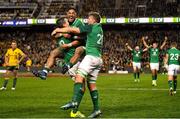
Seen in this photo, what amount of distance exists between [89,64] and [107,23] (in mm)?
45772

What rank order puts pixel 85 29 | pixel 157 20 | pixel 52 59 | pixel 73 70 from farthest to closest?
1. pixel 157 20
2. pixel 52 59
3. pixel 73 70
4. pixel 85 29

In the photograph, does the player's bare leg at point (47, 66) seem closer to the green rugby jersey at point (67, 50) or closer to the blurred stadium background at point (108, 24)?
the green rugby jersey at point (67, 50)

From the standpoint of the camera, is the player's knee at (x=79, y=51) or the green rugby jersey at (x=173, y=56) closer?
the player's knee at (x=79, y=51)

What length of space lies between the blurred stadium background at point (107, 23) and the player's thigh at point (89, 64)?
42.8 m

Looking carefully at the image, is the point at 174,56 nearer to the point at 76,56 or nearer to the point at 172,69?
the point at 172,69

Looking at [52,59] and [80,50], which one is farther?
[52,59]

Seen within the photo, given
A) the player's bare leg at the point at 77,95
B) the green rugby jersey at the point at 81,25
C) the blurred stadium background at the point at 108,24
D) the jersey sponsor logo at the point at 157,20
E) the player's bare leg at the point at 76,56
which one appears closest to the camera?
the player's bare leg at the point at 77,95

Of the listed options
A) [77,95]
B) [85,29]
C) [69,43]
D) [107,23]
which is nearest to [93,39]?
[85,29]

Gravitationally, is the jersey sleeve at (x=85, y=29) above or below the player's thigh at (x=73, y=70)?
above

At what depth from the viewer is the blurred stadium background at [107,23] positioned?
5666cm

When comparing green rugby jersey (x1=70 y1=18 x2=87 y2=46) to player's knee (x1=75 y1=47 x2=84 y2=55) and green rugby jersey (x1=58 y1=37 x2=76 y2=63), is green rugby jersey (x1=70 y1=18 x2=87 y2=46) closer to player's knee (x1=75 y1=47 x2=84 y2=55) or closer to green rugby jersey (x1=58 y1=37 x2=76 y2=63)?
player's knee (x1=75 y1=47 x2=84 y2=55)

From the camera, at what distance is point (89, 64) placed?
12039mm

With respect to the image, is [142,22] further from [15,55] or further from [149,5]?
[15,55]

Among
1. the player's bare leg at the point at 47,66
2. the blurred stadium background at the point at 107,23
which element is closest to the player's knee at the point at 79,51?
the player's bare leg at the point at 47,66
